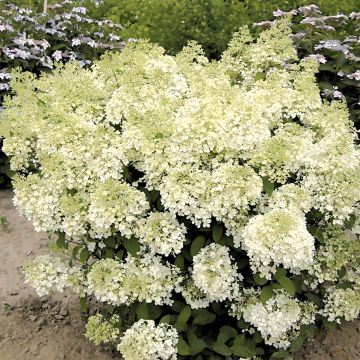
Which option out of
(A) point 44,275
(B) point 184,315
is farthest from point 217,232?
(A) point 44,275

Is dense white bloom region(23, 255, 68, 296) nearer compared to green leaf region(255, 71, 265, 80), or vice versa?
dense white bloom region(23, 255, 68, 296)

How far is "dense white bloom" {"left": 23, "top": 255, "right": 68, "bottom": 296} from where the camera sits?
9.55 feet

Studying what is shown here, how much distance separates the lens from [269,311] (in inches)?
108

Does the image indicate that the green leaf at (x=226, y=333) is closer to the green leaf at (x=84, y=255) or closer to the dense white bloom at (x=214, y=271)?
the dense white bloom at (x=214, y=271)

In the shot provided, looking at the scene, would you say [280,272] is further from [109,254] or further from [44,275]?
[44,275]

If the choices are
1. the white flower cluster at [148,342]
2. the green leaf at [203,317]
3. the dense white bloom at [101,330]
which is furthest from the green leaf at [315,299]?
the dense white bloom at [101,330]

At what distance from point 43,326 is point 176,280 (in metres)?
1.14

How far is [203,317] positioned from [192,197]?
27.3 inches

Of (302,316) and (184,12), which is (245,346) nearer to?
(302,316)

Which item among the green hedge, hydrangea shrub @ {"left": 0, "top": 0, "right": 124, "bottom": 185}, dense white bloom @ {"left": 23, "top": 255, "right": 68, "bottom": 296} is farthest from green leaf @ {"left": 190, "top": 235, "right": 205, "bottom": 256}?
the green hedge

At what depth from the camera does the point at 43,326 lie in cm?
348

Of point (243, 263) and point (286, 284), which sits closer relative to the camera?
point (286, 284)

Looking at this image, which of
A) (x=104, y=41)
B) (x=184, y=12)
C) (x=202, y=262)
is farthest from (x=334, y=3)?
(x=202, y=262)

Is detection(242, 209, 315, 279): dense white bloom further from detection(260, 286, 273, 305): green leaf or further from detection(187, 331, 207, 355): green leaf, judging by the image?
detection(187, 331, 207, 355): green leaf
